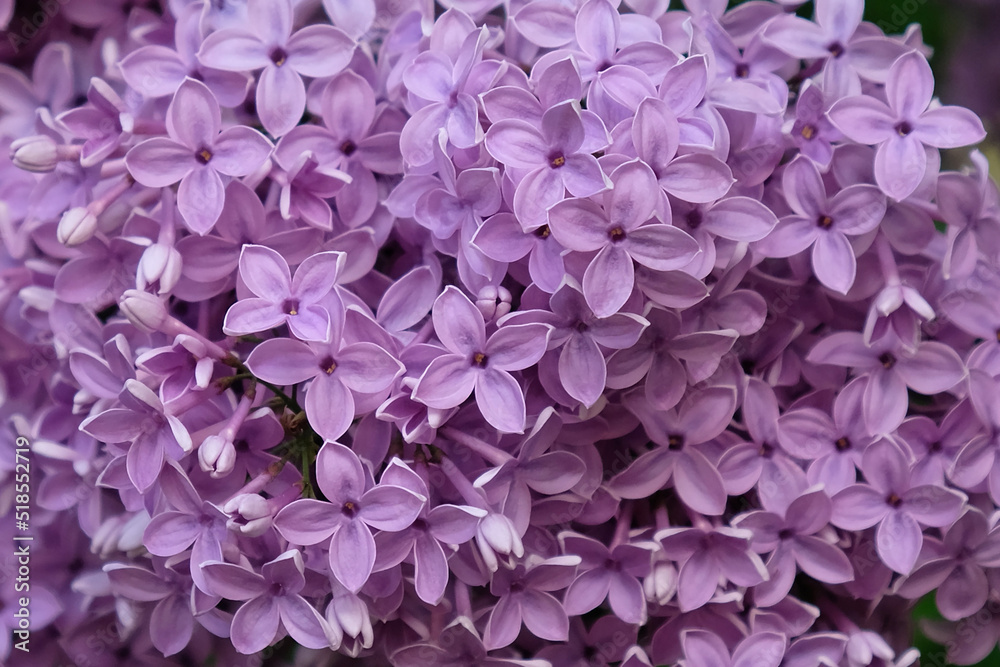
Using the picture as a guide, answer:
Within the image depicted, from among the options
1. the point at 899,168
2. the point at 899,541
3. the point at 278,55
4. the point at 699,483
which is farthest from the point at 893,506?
the point at 278,55

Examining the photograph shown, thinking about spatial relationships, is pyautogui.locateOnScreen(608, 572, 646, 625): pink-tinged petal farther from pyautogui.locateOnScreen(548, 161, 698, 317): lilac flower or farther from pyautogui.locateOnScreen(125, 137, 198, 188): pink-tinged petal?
pyautogui.locateOnScreen(125, 137, 198, 188): pink-tinged petal

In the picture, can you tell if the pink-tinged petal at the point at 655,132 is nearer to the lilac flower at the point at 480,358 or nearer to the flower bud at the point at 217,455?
the lilac flower at the point at 480,358

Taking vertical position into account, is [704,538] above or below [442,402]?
below

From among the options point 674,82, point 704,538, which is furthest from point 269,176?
point 704,538

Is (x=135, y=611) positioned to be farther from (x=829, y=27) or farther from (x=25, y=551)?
(x=829, y=27)

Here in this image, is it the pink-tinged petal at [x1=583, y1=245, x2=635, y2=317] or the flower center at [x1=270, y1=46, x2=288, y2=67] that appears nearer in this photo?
the pink-tinged petal at [x1=583, y1=245, x2=635, y2=317]

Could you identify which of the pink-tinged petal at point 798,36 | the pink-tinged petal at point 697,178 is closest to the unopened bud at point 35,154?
the pink-tinged petal at point 697,178

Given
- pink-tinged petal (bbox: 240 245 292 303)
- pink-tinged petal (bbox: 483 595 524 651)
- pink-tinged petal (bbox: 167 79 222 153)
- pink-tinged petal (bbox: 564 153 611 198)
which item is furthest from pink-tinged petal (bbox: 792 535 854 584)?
pink-tinged petal (bbox: 167 79 222 153)
